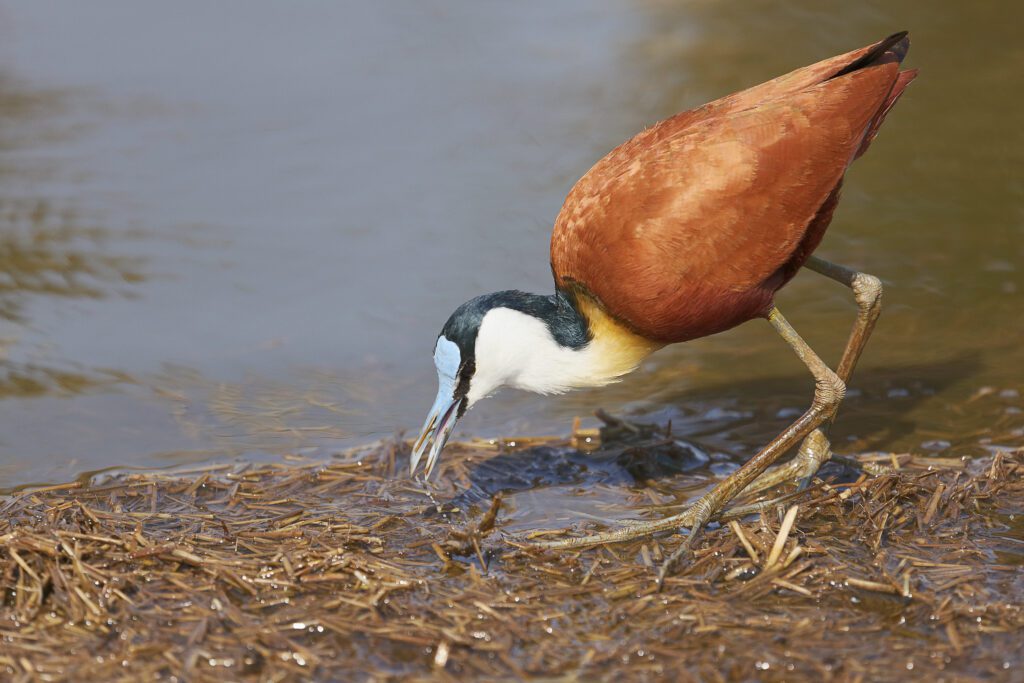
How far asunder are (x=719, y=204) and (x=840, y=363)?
120 centimetres

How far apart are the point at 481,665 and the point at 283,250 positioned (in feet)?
15.4

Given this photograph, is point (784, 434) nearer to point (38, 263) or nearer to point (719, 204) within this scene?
point (719, 204)

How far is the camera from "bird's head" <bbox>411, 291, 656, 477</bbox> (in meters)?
5.09

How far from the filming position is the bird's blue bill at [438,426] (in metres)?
5.15

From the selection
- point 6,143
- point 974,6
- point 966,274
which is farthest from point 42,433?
point 974,6

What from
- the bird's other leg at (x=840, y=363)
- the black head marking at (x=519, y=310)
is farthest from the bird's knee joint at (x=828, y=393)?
the black head marking at (x=519, y=310)

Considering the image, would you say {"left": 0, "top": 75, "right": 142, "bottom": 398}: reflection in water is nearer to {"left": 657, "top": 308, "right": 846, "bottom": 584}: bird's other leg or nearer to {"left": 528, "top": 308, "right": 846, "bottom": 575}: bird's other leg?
{"left": 528, "top": 308, "right": 846, "bottom": 575}: bird's other leg

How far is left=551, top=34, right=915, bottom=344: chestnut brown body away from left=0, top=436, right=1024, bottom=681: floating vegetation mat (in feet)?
3.09

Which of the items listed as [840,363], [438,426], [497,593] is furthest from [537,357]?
[840,363]

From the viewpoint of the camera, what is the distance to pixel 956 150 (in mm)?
8594

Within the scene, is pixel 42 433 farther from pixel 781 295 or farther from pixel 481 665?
pixel 781 295

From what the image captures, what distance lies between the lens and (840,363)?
5633mm

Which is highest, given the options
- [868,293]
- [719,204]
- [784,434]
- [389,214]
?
[719,204]

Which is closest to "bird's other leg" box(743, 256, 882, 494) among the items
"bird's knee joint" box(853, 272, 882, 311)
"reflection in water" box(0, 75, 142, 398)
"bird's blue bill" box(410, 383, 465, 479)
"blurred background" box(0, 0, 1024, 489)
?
"bird's knee joint" box(853, 272, 882, 311)
